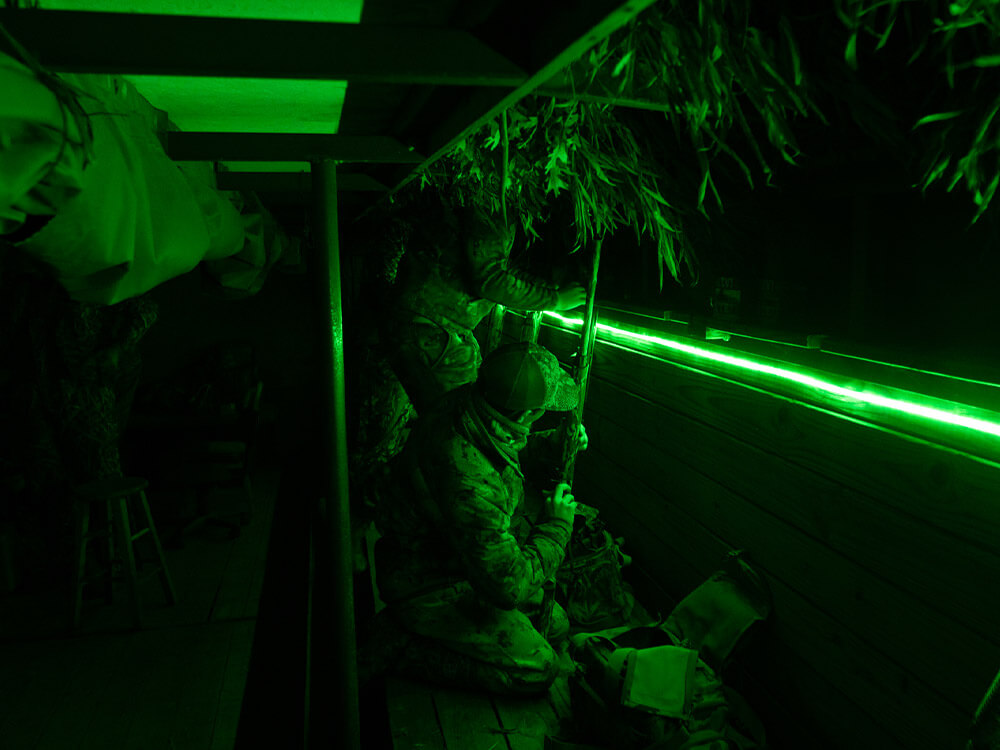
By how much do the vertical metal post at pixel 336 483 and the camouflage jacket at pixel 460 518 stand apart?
0.56 meters

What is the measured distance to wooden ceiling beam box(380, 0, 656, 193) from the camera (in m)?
1.10

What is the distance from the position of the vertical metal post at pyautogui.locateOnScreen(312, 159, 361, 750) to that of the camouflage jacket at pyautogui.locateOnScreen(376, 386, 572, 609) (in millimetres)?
559

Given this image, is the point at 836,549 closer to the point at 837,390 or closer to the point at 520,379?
the point at 837,390

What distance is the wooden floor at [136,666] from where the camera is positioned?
13.3ft

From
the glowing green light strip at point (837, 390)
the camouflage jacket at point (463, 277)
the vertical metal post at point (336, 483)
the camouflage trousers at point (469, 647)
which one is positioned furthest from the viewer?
the camouflage jacket at point (463, 277)

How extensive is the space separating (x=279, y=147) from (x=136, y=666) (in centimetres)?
392

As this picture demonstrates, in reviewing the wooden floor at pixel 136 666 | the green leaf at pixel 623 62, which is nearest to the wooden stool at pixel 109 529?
the wooden floor at pixel 136 666

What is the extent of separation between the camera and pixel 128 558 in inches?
198

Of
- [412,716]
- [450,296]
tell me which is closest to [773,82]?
[412,716]

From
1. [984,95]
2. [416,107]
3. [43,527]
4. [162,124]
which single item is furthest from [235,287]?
[43,527]

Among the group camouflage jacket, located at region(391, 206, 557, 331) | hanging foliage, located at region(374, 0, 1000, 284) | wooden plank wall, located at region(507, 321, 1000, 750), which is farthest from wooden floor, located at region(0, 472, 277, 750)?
hanging foliage, located at region(374, 0, 1000, 284)

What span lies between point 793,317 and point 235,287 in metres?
2.99

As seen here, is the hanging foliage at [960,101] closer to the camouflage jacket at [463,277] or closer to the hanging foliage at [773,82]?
the hanging foliage at [773,82]

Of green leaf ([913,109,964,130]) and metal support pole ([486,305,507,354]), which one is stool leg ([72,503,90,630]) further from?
green leaf ([913,109,964,130])
